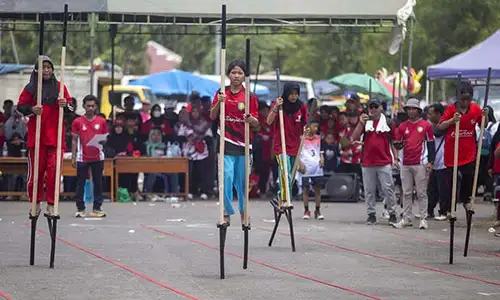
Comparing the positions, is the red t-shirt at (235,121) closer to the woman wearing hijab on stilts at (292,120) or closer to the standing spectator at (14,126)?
the woman wearing hijab on stilts at (292,120)

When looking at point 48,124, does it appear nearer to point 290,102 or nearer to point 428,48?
point 290,102

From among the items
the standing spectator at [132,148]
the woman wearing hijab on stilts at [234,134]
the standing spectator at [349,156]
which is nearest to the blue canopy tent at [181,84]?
the standing spectator at [132,148]

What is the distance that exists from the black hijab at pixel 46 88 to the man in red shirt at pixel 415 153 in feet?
19.7

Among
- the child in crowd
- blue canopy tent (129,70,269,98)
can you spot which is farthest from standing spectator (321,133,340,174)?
blue canopy tent (129,70,269,98)

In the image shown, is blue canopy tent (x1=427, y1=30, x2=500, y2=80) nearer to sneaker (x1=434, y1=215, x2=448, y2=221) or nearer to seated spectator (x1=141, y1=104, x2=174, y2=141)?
sneaker (x1=434, y1=215, x2=448, y2=221)

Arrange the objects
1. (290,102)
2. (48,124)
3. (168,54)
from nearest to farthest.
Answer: (48,124), (290,102), (168,54)

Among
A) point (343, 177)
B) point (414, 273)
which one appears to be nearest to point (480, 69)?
point (343, 177)

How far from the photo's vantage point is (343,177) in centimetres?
2403

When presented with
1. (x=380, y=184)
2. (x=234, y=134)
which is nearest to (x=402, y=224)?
(x=380, y=184)

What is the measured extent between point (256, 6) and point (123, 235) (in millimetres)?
7279

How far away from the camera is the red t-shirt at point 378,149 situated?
18.0 meters

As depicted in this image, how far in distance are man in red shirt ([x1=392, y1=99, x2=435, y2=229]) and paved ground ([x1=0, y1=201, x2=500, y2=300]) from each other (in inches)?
19.1

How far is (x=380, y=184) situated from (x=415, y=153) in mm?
1177

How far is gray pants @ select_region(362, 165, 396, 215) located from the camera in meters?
18.2
